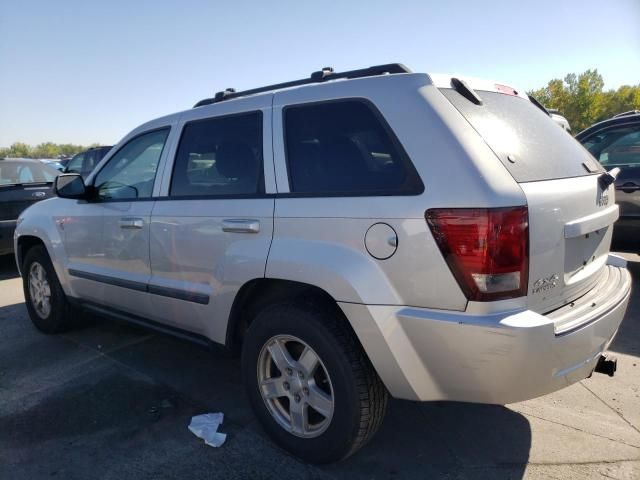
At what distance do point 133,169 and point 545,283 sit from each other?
2956 millimetres

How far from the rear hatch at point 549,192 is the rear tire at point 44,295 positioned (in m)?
3.88

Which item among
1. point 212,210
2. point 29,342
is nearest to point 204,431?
point 212,210

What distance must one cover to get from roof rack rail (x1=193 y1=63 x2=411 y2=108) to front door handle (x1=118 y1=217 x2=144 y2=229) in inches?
35.3

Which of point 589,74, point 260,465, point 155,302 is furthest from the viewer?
point 589,74

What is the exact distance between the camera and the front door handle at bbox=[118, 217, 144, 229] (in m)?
3.34

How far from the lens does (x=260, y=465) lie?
2.57 meters

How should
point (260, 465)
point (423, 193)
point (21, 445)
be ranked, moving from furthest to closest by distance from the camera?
point (21, 445), point (260, 465), point (423, 193)

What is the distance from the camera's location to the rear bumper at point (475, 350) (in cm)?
196

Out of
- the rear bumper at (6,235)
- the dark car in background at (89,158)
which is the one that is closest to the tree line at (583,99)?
the dark car in background at (89,158)

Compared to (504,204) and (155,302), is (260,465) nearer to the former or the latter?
(155,302)

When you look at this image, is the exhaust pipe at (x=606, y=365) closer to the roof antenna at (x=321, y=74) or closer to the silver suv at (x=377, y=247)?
the silver suv at (x=377, y=247)

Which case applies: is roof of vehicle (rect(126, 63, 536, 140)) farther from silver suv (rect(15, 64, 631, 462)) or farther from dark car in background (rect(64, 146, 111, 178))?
dark car in background (rect(64, 146, 111, 178))

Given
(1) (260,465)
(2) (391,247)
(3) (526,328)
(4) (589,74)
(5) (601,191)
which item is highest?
(4) (589,74)

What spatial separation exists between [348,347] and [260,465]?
0.86 m
